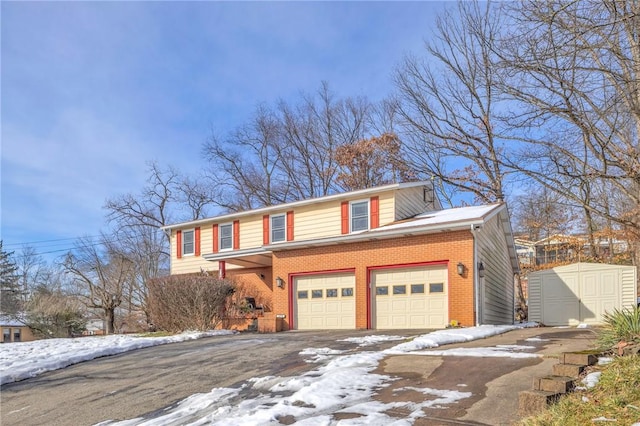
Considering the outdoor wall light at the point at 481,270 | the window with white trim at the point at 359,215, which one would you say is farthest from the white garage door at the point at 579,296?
the window with white trim at the point at 359,215

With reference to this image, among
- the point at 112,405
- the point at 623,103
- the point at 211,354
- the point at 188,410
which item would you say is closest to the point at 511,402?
the point at 188,410

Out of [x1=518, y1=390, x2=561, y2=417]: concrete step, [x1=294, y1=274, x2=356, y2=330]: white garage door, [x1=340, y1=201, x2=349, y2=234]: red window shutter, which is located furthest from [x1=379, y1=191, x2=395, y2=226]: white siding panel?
[x1=518, y1=390, x2=561, y2=417]: concrete step

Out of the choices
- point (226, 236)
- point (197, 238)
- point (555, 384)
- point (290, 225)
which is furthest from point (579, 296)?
point (197, 238)

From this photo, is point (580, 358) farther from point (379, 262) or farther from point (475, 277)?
point (379, 262)

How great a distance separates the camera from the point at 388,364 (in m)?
7.10

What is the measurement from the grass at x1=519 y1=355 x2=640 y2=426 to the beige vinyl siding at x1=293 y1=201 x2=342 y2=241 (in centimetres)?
1465

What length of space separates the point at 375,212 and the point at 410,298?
4.73m

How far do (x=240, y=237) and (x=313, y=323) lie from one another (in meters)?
7.80

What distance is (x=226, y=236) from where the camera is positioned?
22.9 metres

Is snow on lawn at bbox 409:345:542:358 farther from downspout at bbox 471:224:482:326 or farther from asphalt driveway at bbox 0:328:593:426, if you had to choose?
downspout at bbox 471:224:482:326

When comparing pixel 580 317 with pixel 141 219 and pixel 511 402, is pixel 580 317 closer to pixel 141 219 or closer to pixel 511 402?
pixel 511 402

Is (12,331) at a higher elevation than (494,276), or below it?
below

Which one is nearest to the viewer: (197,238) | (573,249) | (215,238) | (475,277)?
(475,277)

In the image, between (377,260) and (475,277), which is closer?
(475,277)
